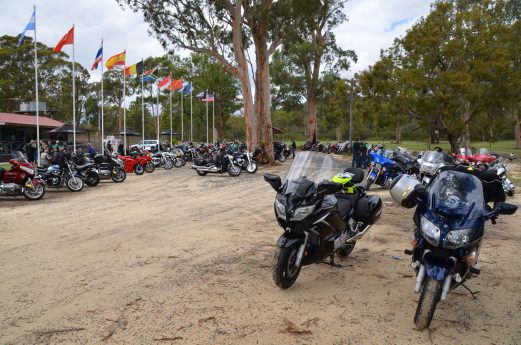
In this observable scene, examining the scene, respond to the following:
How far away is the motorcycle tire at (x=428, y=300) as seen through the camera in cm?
312

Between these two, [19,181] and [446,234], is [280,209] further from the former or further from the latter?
[19,181]

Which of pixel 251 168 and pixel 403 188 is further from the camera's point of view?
pixel 251 168

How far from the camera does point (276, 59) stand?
42.1 m

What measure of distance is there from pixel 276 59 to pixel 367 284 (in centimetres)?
3973

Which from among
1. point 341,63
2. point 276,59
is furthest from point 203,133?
point 341,63

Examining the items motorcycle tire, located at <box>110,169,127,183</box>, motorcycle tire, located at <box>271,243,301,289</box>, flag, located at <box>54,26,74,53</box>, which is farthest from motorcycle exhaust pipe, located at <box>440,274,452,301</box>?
flag, located at <box>54,26,74,53</box>

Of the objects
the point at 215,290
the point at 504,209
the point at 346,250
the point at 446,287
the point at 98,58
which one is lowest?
the point at 215,290

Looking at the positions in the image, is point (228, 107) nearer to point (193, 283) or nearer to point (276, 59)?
point (276, 59)

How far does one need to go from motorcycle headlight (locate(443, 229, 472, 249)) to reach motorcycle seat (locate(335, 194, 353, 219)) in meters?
1.41

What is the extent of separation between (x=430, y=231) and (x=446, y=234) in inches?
4.5

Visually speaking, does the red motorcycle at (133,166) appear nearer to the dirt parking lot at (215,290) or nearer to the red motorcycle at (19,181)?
the red motorcycle at (19,181)

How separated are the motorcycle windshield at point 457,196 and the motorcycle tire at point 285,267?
50.0 inches

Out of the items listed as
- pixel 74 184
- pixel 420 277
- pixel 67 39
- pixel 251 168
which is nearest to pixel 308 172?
pixel 420 277

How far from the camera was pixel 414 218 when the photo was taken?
3.54 metres
